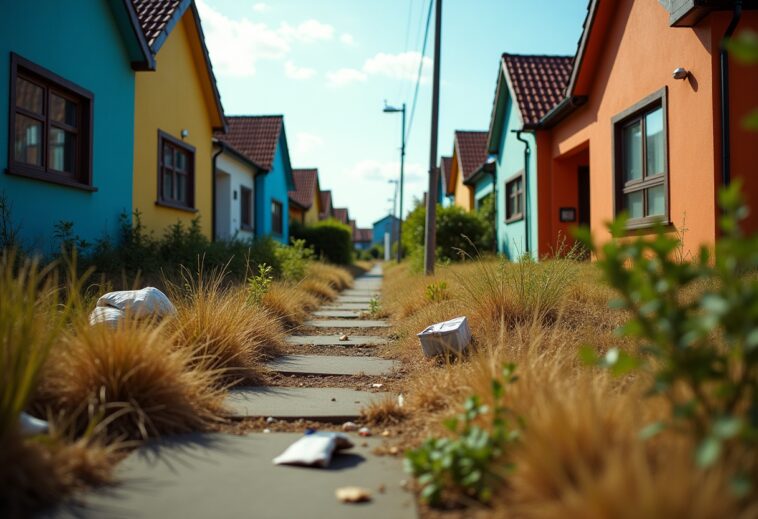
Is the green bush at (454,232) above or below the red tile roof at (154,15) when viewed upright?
below

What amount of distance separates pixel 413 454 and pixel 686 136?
5.75 m

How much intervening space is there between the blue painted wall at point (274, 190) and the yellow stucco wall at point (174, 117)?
5.20 m

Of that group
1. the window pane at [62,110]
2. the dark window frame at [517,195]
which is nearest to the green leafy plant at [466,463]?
the window pane at [62,110]

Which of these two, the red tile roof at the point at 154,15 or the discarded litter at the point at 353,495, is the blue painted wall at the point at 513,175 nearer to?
the red tile roof at the point at 154,15

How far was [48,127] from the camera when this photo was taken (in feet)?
23.0

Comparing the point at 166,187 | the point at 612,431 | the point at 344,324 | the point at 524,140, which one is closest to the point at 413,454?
the point at 612,431

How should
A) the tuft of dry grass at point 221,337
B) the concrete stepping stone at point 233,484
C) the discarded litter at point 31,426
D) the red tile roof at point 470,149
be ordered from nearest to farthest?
the concrete stepping stone at point 233,484 < the discarded litter at point 31,426 < the tuft of dry grass at point 221,337 < the red tile roof at point 470,149

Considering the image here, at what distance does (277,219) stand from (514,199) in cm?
1022

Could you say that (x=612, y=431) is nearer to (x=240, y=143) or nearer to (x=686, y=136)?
(x=686, y=136)

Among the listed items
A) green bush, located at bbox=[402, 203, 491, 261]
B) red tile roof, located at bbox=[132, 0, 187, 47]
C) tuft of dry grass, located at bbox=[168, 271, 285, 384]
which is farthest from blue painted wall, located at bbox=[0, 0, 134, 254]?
green bush, located at bbox=[402, 203, 491, 261]

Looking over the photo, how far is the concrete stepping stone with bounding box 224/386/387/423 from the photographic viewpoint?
3.43m

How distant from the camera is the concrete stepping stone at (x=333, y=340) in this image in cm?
589

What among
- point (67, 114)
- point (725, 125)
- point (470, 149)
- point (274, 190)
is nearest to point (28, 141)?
point (67, 114)

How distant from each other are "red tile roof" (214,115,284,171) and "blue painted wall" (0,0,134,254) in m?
9.08
